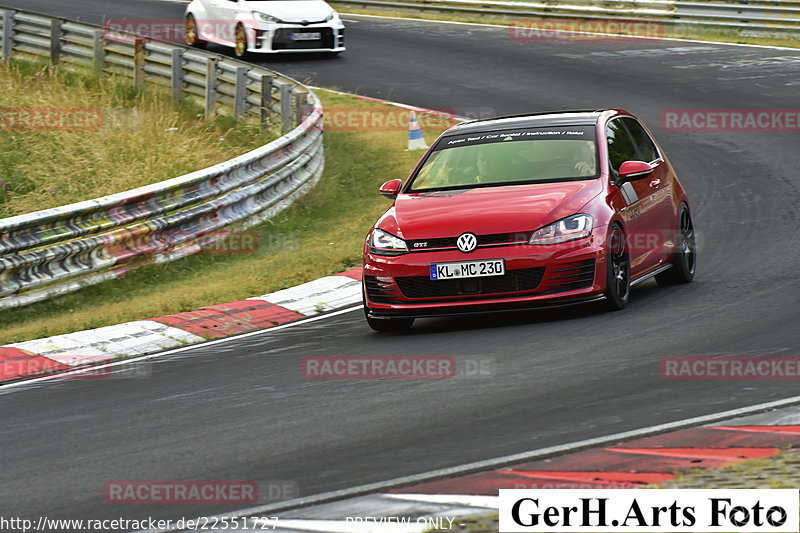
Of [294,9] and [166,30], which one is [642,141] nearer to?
[294,9]

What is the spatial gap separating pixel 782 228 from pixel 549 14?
772 inches

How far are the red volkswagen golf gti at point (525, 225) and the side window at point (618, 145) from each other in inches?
0.7

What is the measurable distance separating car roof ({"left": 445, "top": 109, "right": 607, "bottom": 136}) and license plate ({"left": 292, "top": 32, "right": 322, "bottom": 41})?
16.1 m

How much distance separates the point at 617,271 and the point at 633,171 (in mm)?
882

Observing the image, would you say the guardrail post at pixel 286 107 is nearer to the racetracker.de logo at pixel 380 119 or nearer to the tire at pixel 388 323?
the racetracker.de logo at pixel 380 119

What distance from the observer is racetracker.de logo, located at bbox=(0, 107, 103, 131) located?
774 inches

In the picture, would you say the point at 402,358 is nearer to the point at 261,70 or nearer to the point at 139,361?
the point at 139,361

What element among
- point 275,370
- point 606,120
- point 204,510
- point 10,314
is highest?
point 606,120

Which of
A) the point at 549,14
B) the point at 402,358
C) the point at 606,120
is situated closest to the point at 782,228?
the point at 606,120

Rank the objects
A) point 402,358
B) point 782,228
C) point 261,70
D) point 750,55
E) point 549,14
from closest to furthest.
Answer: point 402,358, point 782,228, point 261,70, point 750,55, point 549,14

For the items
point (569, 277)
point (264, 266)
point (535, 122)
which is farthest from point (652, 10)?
point (569, 277)

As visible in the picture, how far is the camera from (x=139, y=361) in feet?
32.9

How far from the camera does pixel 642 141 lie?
11844mm

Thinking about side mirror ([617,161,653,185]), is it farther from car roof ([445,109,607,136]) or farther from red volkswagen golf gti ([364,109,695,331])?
car roof ([445,109,607,136])
